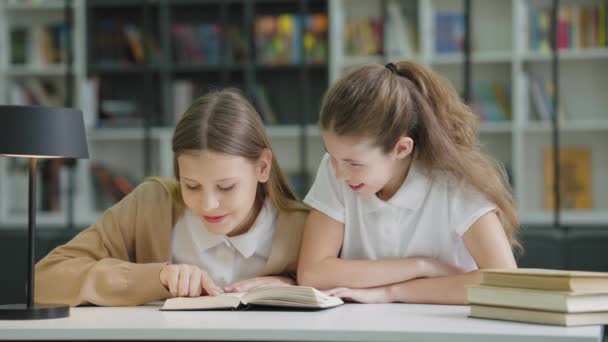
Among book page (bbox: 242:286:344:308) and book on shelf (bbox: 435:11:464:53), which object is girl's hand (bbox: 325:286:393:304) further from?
book on shelf (bbox: 435:11:464:53)

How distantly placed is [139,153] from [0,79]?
939 mm

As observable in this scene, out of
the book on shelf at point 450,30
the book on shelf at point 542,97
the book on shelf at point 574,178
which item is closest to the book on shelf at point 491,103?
the book on shelf at point 542,97

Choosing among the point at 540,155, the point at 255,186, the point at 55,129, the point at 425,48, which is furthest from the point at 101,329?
the point at 540,155

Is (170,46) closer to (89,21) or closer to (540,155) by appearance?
(89,21)

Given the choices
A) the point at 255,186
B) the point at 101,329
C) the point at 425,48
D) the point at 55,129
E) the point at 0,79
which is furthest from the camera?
the point at 0,79

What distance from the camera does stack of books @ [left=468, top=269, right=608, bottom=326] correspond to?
1.26m

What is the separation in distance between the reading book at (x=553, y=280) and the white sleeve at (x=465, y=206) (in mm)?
325

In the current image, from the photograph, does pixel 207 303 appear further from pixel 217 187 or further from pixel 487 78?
pixel 487 78

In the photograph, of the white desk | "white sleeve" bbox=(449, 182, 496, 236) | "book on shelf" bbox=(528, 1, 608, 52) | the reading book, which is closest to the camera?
the white desk

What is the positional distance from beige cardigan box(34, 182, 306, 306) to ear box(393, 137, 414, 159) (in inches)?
11.4

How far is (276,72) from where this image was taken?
17.7 ft

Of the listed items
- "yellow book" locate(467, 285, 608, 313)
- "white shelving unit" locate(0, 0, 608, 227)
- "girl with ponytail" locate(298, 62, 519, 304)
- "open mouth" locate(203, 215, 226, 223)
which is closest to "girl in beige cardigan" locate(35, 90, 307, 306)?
"open mouth" locate(203, 215, 226, 223)

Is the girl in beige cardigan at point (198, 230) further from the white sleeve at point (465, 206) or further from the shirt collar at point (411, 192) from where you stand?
the white sleeve at point (465, 206)

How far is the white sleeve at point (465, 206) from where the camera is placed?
169 cm
